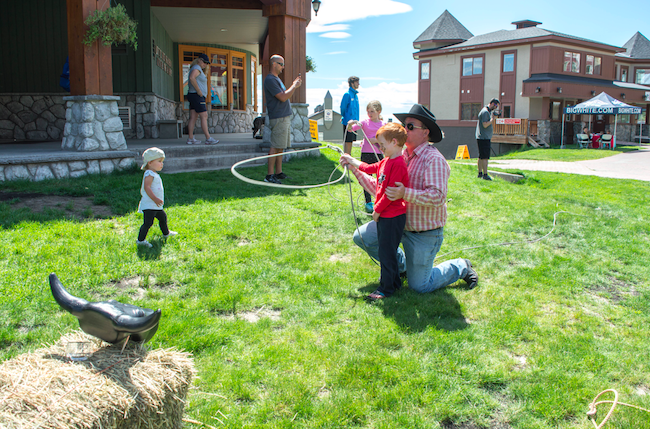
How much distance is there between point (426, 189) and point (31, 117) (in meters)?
11.7

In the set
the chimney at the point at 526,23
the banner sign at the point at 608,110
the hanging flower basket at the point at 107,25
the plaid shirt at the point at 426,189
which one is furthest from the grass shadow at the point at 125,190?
the chimney at the point at 526,23

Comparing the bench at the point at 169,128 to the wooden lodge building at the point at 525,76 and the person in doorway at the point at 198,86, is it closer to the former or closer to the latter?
the person in doorway at the point at 198,86

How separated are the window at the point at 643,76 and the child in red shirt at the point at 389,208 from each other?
146 ft

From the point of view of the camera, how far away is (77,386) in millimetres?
1659

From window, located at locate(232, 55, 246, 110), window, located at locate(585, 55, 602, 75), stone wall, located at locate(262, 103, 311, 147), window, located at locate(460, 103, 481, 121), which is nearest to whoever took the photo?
stone wall, located at locate(262, 103, 311, 147)

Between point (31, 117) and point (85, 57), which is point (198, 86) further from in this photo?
point (31, 117)

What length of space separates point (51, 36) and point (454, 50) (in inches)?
1126

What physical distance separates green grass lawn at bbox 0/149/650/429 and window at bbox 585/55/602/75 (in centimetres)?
3163

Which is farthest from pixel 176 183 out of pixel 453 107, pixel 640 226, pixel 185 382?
pixel 453 107

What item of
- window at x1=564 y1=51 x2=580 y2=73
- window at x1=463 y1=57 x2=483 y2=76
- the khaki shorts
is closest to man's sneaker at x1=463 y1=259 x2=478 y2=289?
the khaki shorts

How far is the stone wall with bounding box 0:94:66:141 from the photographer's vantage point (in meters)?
11.7

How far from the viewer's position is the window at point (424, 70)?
120 ft

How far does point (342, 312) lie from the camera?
3520 mm

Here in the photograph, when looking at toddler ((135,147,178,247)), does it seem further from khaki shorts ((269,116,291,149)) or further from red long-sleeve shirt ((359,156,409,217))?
khaki shorts ((269,116,291,149))
